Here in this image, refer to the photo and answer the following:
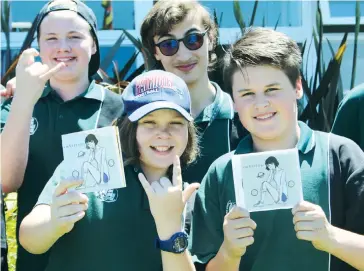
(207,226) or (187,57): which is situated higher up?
(187,57)

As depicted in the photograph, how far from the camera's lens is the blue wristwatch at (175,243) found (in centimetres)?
243

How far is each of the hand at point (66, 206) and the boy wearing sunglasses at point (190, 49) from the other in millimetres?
918

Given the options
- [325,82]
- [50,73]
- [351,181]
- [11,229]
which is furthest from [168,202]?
[325,82]

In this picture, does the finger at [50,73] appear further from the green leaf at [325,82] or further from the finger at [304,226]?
the green leaf at [325,82]

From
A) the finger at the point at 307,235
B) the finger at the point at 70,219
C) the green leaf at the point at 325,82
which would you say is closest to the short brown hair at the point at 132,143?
the finger at the point at 70,219

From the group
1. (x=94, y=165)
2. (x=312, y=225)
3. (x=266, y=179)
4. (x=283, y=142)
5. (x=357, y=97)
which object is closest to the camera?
(x=312, y=225)

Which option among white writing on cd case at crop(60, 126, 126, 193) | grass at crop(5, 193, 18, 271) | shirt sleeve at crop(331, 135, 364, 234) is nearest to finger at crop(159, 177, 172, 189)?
white writing on cd case at crop(60, 126, 126, 193)

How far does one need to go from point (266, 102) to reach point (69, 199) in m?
0.84

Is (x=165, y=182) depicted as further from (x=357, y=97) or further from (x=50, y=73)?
(x=357, y=97)

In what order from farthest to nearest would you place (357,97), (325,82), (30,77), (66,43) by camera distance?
1. (325,82)
2. (66,43)
3. (357,97)
4. (30,77)

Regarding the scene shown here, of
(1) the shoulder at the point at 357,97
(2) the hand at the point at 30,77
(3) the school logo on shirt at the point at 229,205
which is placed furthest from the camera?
(1) the shoulder at the point at 357,97

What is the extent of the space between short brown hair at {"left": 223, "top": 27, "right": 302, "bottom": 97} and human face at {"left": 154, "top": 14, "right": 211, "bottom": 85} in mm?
535

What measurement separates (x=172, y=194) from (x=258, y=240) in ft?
1.23

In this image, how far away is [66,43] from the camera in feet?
10.5
